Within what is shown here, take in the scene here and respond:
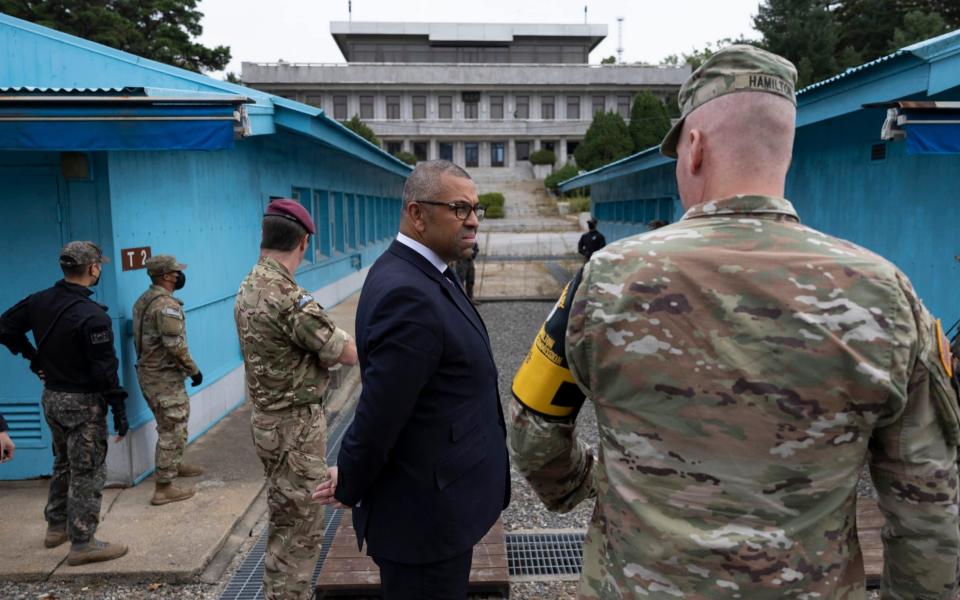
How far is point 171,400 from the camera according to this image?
4906mm

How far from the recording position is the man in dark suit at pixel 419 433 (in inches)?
84.4

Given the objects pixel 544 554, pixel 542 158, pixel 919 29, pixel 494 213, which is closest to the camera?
pixel 544 554

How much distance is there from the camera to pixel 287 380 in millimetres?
3311

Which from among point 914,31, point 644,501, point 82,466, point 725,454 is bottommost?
point 82,466

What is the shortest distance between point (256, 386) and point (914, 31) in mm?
31989

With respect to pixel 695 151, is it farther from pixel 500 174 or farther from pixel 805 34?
pixel 500 174

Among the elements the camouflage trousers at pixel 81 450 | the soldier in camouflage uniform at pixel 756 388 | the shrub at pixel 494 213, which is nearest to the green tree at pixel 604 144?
the shrub at pixel 494 213

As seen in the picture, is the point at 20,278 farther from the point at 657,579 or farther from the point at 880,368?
the point at 880,368

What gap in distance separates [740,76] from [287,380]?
2.55m

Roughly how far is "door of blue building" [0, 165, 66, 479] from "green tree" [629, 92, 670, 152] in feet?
129

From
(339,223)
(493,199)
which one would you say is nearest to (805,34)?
(493,199)

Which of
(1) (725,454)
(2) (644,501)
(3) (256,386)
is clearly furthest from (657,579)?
(3) (256,386)

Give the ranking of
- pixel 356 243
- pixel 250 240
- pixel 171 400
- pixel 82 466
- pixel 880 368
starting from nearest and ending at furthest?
pixel 880 368 < pixel 82 466 < pixel 171 400 < pixel 250 240 < pixel 356 243

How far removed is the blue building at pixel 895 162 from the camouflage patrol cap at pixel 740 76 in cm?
401
